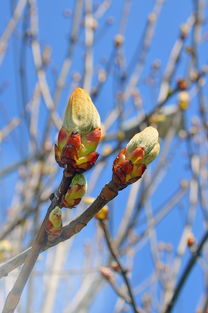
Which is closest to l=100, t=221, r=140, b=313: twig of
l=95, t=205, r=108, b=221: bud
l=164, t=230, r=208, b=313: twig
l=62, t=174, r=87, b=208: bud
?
l=95, t=205, r=108, b=221: bud

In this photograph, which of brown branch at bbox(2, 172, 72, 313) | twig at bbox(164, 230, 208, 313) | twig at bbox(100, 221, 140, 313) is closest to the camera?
brown branch at bbox(2, 172, 72, 313)

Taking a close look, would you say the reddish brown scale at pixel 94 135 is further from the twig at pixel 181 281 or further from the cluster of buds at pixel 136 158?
the twig at pixel 181 281

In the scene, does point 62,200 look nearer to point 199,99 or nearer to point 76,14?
point 199,99

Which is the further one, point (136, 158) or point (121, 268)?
point (121, 268)

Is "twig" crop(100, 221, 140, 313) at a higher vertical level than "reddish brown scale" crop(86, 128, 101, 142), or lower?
higher

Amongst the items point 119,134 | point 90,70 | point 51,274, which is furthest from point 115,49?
point 51,274

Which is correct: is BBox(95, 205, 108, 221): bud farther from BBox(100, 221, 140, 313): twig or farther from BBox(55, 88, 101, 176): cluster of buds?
BBox(55, 88, 101, 176): cluster of buds

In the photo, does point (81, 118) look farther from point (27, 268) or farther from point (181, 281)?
point (181, 281)

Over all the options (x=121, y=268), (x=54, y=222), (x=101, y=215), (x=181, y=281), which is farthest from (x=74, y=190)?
(x=181, y=281)
